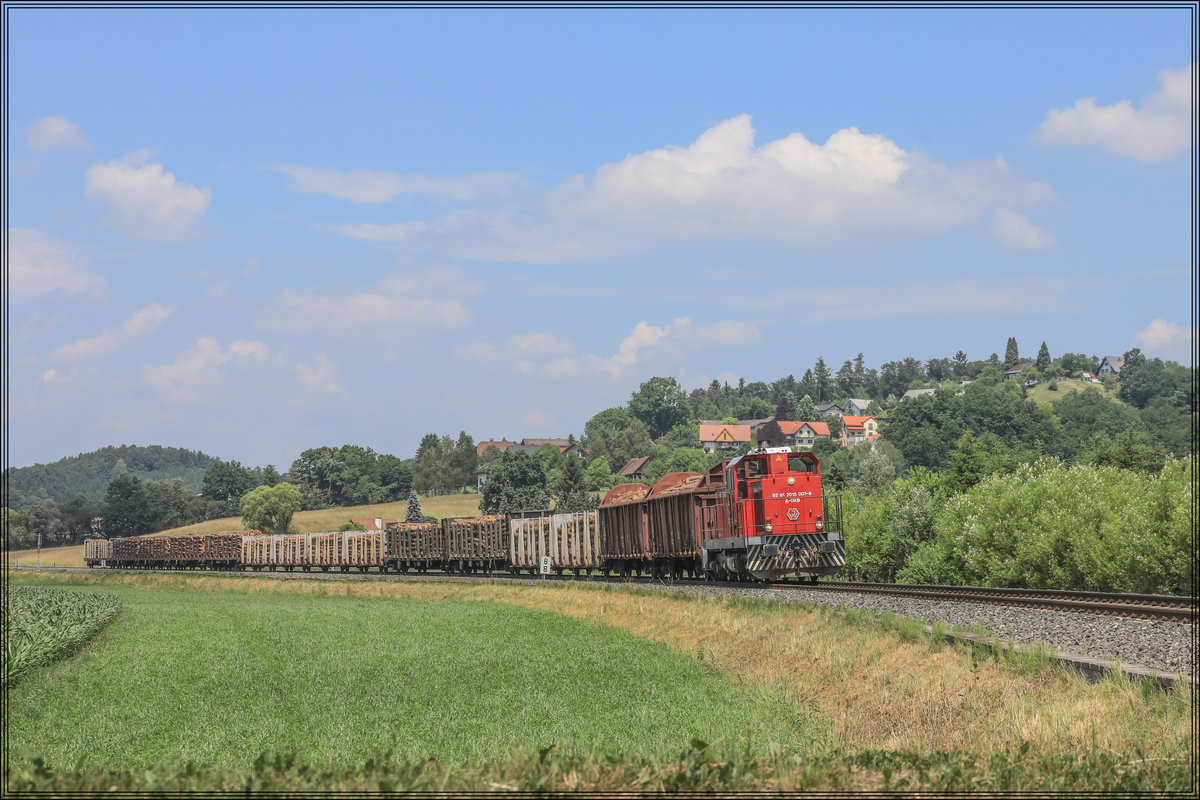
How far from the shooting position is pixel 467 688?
703 inches

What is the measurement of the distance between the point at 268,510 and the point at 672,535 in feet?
460

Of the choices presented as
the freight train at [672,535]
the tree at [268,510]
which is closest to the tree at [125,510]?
the tree at [268,510]

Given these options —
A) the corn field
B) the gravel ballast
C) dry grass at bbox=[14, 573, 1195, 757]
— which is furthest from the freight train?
the corn field

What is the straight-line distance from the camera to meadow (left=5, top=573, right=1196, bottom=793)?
687cm

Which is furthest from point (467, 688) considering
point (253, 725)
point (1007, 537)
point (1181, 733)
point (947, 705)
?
point (1007, 537)

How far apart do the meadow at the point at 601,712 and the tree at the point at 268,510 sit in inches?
5555

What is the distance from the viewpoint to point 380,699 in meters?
16.9

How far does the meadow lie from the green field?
0.26ft

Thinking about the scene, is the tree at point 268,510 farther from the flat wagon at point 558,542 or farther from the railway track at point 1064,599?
the railway track at point 1064,599

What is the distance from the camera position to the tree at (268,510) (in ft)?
537

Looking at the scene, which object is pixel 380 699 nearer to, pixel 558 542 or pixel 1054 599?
pixel 1054 599

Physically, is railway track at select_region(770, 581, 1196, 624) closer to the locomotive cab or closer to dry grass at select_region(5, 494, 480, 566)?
the locomotive cab

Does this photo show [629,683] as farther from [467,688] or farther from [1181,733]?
[1181,733]

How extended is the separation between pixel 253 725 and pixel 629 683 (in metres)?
6.56
